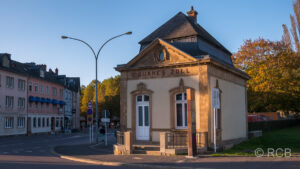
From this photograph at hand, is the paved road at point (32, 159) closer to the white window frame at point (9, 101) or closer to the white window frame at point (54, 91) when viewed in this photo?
the white window frame at point (9, 101)

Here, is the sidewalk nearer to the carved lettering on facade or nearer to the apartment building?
the carved lettering on facade

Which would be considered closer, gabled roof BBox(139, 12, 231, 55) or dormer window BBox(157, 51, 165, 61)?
dormer window BBox(157, 51, 165, 61)

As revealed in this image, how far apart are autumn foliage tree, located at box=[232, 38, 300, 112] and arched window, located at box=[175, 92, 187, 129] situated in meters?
23.9

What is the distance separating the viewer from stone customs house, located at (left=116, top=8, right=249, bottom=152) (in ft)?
61.4

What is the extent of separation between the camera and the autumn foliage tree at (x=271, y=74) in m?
40.5

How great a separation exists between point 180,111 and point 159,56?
3614 millimetres

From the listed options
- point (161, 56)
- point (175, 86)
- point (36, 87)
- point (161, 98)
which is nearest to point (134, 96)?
point (161, 98)

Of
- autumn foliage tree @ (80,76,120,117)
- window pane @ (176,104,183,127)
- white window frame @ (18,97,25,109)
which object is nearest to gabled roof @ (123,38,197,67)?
window pane @ (176,104,183,127)

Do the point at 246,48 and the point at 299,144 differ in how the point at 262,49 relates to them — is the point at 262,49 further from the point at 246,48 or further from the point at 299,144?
the point at 299,144

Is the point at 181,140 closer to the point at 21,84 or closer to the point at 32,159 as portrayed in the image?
the point at 32,159

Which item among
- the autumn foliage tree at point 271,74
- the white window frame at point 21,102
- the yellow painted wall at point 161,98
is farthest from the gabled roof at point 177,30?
the white window frame at point 21,102

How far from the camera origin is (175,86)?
64.7 feet

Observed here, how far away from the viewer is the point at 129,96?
21.4 meters

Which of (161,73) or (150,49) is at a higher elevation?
(150,49)
